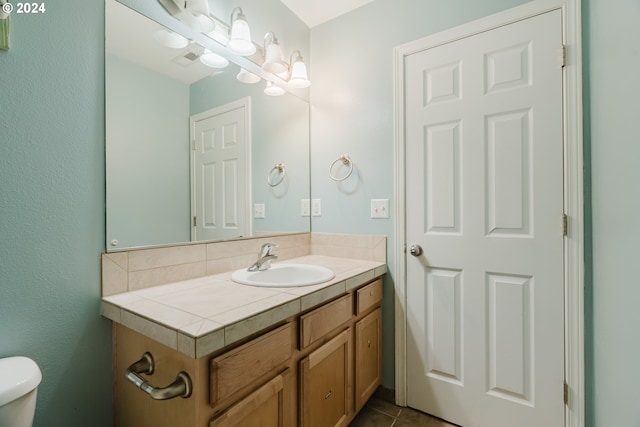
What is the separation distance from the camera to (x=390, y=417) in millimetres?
1591

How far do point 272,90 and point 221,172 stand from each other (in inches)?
26.9

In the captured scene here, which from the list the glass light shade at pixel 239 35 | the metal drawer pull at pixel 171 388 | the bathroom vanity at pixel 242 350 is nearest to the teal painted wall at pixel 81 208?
the bathroom vanity at pixel 242 350

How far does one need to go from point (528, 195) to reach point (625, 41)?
2.08 ft

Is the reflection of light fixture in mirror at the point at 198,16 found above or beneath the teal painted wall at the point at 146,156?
above

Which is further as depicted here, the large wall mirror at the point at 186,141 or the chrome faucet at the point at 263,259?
the chrome faucet at the point at 263,259

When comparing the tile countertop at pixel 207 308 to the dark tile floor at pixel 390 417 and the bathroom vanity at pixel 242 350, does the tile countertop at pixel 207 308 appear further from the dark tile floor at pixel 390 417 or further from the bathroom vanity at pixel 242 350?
the dark tile floor at pixel 390 417

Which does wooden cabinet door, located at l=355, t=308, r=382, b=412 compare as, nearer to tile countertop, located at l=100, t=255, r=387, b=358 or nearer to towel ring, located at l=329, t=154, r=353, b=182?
tile countertop, located at l=100, t=255, r=387, b=358

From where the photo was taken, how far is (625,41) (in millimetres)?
919

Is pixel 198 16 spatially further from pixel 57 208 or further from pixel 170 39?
pixel 57 208

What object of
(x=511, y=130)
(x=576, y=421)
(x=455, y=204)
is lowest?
(x=576, y=421)

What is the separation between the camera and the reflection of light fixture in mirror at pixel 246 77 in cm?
163

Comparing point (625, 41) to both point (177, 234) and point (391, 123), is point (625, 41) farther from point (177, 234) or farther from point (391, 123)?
point (177, 234)

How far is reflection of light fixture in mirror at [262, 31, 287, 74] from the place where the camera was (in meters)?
1.67

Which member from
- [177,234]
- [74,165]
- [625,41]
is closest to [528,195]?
[625,41]
